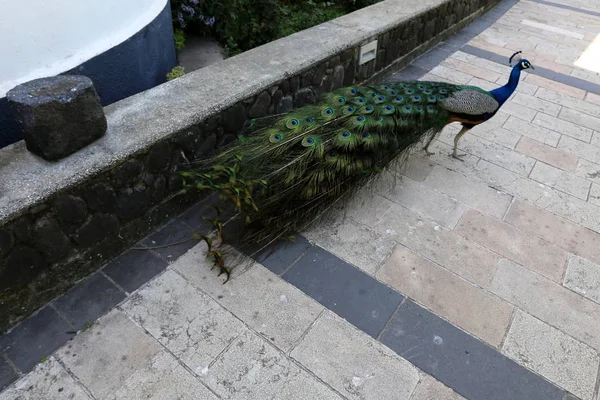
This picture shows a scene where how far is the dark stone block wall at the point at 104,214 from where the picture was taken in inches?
90.4

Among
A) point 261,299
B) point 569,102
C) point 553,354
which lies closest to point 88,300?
point 261,299

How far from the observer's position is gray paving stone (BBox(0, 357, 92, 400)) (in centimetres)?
214

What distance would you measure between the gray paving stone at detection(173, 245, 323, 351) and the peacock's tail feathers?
17cm

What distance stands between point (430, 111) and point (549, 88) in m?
3.34

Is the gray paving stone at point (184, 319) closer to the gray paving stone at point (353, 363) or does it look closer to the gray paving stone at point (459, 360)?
the gray paving stone at point (353, 363)

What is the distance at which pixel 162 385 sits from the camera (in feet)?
7.26

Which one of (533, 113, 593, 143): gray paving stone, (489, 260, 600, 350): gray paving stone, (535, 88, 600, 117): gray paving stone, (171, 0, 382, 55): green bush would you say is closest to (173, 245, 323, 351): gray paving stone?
(489, 260, 600, 350): gray paving stone

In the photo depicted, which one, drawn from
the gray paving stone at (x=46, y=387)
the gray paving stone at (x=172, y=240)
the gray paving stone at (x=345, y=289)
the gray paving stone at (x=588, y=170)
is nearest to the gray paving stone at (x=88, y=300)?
the gray paving stone at (x=46, y=387)

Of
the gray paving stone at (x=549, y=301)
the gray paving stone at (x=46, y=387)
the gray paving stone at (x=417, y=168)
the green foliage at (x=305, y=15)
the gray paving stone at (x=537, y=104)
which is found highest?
the green foliage at (x=305, y=15)

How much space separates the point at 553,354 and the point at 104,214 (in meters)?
2.78

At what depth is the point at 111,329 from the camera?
2455mm

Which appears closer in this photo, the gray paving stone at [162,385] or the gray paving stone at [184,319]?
the gray paving stone at [162,385]

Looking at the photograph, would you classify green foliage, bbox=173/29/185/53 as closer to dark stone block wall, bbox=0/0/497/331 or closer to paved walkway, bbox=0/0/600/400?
dark stone block wall, bbox=0/0/497/331

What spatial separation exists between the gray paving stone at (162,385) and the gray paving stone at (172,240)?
0.79 metres
